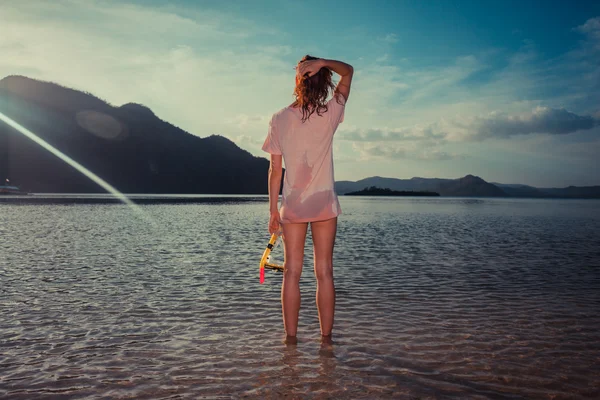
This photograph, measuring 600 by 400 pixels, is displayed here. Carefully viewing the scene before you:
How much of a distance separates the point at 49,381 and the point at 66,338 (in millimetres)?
1192

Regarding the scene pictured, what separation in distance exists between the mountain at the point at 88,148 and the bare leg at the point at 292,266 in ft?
463

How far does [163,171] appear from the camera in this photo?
174500mm

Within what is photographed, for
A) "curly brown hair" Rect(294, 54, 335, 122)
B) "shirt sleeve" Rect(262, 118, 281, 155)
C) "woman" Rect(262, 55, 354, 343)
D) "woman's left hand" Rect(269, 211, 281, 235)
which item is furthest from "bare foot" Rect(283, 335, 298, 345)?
"curly brown hair" Rect(294, 54, 335, 122)

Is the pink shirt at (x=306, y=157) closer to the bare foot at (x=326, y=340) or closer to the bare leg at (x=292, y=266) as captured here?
the bare leg at (x=292, y=266)

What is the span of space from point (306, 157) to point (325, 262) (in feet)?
3.37

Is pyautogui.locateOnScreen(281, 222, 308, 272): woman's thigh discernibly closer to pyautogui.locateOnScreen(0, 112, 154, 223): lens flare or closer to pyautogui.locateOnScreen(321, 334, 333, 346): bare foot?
pyautogui.locateOnScreen(321, 334, 333, 346): bare foot

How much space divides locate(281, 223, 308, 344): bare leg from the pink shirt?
0.15 m

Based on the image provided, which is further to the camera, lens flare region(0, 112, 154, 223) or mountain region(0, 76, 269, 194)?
lens flare region(0, 112, 154, 223)

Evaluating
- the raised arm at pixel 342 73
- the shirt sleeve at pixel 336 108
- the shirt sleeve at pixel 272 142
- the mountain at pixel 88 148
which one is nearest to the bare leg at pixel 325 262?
the shirt sleeve at pixel 272 142

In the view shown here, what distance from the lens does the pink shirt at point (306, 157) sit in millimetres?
4262

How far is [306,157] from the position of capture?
4.29 metres

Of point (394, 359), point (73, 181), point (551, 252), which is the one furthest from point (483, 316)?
point (73, 181)

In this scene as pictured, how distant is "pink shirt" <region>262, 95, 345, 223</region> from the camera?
4.26 m

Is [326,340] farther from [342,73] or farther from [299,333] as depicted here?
[342,73]
